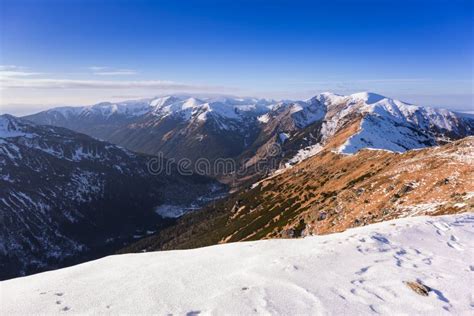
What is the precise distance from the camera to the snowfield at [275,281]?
12891 mm

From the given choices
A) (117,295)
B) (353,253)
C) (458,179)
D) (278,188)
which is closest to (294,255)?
(353,253)

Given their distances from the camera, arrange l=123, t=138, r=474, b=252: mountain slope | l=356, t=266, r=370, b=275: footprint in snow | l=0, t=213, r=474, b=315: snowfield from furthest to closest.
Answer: l=123, t=138, r=474, b=252: mountain slope, l=356, t=266, r=370, b=275: footprint in snow, l=0, t=213, r=474, b=315: snowfield

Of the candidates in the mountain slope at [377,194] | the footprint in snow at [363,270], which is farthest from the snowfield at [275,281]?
the mountain slope at [377,194]

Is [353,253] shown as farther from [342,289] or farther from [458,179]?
[458,179]

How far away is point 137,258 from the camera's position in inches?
781

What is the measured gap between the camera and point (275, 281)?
48.7 ft

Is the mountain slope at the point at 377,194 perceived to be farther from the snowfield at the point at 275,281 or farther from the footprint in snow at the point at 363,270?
the footprint in snow at the point at 363,270

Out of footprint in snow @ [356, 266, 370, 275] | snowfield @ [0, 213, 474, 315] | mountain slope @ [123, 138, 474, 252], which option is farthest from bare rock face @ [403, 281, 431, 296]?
mountain slope @ [123, 138, 474, 252]

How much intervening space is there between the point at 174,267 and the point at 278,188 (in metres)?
154

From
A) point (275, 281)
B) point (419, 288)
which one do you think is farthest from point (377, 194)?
point (275, 281)

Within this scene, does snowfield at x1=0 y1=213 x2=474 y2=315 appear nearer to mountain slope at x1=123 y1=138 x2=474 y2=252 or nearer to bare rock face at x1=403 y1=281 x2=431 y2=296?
bare rock face at x1=403 y1=281 x2=431 y2=296

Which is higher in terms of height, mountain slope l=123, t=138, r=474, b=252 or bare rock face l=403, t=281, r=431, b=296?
bare rock face l=403, t=281, r=431, b=296

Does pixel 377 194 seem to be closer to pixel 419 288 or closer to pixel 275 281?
pixel 419 288

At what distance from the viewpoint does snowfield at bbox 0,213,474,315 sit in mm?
12891
